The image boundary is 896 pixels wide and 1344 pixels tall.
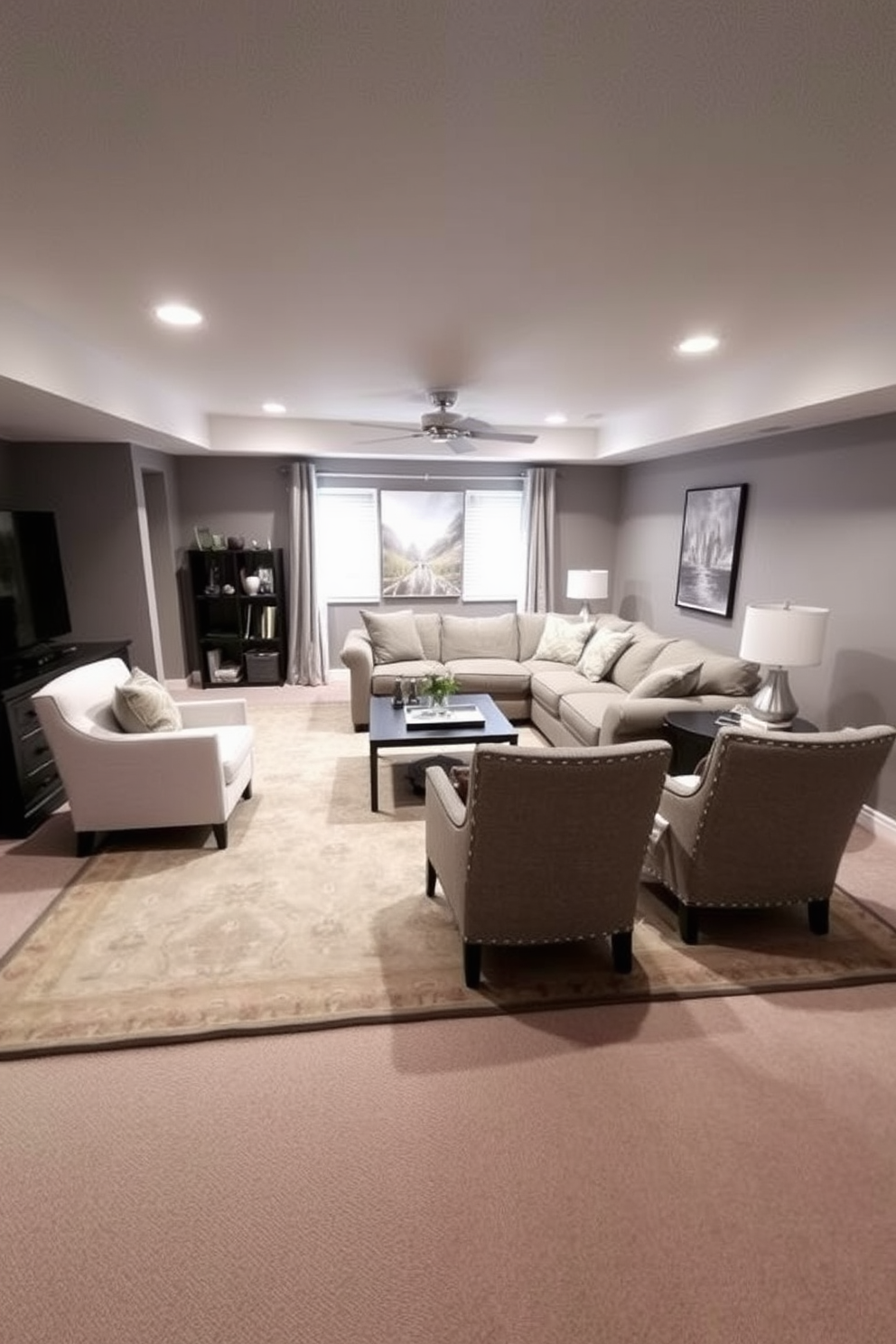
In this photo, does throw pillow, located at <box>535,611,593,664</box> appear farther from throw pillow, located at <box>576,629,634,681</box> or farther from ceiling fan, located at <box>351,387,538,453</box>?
ceiling fan, located at <box>351,387,538,453</box>

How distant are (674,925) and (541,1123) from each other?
1.07 meters

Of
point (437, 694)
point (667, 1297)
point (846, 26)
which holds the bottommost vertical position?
point (667, 1297)

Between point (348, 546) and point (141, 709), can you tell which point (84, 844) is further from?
point (348, 546)

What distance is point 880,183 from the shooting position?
1.49m

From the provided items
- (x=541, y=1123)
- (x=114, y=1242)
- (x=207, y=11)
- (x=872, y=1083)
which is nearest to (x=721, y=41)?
(x=207, y=11)

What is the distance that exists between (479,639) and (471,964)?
3.57 meters

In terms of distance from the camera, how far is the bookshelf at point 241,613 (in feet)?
18.9

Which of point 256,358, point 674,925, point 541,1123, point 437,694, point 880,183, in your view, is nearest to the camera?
point 880,183

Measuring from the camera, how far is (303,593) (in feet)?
19.1

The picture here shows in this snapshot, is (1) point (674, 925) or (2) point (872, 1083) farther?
(1) point (674, 925)

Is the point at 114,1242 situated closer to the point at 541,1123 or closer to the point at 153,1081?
the point at 153,1081

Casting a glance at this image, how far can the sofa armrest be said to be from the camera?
4.60 meters

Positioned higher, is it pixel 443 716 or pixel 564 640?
pixel 564 640

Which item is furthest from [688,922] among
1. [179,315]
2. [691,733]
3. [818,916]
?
[179,315]
